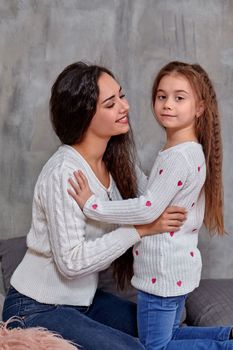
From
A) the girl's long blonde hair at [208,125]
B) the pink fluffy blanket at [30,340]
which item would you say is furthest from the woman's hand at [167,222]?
the pink fluffy blanket at [30,340]

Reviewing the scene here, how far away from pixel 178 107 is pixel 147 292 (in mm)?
489

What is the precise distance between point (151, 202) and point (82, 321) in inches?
13.7

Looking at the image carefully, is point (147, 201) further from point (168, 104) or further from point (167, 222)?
point (168, 104)

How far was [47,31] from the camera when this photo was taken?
2379mm

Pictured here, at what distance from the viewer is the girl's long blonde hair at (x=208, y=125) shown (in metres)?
1.72

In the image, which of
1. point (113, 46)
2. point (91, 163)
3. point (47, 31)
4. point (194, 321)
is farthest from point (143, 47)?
point (194, 321)

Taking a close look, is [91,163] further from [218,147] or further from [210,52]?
[210,52]

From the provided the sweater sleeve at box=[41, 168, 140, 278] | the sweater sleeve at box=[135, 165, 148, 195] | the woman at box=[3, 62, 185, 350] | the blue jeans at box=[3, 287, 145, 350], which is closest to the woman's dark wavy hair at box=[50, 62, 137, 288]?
the woman at box=[3, 62, 185, 350]

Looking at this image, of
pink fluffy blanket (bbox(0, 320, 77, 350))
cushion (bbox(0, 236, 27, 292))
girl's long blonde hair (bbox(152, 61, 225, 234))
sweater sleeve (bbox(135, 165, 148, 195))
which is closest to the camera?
pink fluffy blanket (bbox(0, 320, 77, 350))

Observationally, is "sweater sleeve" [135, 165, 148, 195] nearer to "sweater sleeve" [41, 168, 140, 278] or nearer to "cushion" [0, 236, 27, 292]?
"sweater sleeve" [41, 168, 140, 278]

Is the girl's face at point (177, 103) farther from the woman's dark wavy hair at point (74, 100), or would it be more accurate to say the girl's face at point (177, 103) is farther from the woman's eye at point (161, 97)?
the woman's dark wavy hair at point (74, 100)

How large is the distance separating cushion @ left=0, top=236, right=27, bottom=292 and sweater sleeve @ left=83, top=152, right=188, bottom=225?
0.56 metres

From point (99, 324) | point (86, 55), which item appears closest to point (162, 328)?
point (99, 324)

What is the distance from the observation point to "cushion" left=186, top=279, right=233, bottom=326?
2.05m
